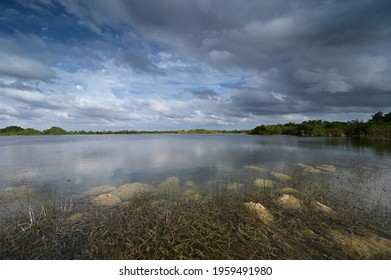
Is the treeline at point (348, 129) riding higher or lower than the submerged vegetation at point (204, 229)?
higher

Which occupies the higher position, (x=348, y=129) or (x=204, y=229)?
(x=348, y=129)

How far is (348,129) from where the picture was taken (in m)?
80.3

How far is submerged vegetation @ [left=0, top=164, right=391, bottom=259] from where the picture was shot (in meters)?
4.96

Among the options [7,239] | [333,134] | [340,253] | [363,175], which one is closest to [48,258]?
[7,239]

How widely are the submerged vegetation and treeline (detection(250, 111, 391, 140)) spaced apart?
220 feet

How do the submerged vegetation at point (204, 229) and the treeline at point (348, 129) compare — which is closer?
the submerged vegetation at point (204, 229)

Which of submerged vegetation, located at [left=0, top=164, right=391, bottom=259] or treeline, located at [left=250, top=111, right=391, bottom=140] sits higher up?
treeline, located at [left=250, top=111, right=391, bottom=140]

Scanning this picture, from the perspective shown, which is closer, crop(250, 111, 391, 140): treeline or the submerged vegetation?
the submerged vegetation

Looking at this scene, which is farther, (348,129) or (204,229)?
(348,129)

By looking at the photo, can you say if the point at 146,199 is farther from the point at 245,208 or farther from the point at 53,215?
the point at 245,208

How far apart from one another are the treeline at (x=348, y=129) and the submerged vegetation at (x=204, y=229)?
6693 cm

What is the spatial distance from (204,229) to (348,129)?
101 metres

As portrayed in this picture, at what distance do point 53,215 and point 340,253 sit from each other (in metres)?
9.78

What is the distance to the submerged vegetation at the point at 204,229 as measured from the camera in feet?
16.3
